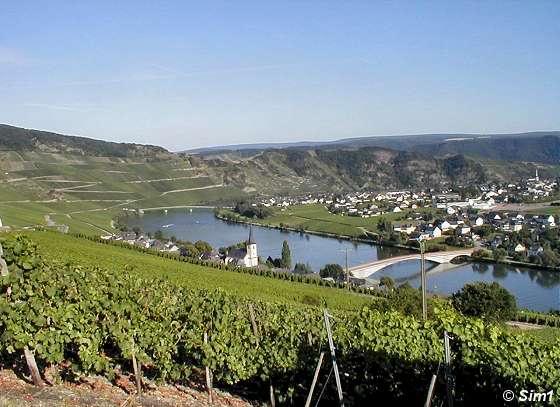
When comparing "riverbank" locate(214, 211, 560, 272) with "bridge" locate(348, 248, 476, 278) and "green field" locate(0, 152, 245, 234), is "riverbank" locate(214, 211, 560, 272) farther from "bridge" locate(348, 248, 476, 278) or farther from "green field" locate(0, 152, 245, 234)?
"green field" locate(0, 152, 245, 234)

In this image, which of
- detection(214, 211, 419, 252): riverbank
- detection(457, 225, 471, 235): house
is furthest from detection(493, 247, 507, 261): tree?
detection(457, 225, 471, 235): house

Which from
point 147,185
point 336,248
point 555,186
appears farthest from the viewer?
point 555,186

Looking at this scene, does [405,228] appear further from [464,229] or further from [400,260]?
[400,260]

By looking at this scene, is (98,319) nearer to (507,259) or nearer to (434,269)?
(434,269)

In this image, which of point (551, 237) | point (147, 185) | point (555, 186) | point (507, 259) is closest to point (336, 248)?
point (507, 259)

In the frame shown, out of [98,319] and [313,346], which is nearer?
[98,319]

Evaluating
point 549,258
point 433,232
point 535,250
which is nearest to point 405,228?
point 433,232
